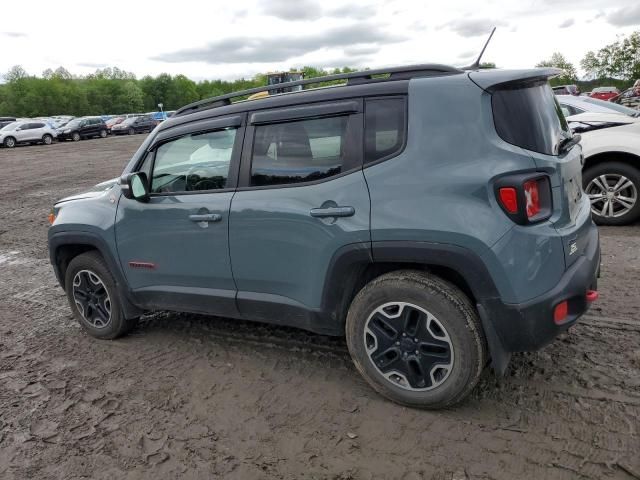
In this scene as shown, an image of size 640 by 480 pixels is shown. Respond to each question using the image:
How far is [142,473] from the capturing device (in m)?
2.79

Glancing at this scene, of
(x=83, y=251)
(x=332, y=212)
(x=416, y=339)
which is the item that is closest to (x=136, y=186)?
(x=83, y=251)

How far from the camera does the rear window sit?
2.81 metres

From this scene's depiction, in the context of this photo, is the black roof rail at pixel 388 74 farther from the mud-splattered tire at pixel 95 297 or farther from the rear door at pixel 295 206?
the mud-splattered tire at pixel 95 297

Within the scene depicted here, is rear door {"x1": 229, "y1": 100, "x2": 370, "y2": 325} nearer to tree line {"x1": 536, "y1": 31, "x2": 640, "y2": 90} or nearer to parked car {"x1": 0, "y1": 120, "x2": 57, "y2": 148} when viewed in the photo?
parked car {"x1": 0, "y1": 120, "x2": 57, "y2": 148}

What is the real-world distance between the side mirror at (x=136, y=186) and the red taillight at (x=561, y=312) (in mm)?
2797

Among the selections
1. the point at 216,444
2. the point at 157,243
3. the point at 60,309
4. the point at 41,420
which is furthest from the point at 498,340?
the point at 60,309

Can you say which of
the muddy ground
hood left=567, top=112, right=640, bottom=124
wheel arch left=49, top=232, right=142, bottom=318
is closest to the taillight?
the muddy ground

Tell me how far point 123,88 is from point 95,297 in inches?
4625

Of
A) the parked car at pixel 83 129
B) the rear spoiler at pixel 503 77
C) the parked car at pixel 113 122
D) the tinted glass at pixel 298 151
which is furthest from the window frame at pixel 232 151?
the parked car at pixel 113 122

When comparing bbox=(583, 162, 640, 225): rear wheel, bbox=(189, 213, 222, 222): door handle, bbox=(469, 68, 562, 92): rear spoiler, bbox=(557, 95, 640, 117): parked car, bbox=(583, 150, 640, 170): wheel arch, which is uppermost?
bbox=(469, 68, 562, 92): rear spoiler

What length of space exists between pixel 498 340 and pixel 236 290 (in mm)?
1700

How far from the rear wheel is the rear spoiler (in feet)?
13.4

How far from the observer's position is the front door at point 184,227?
363 cm

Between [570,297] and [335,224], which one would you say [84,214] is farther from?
[570,297]
